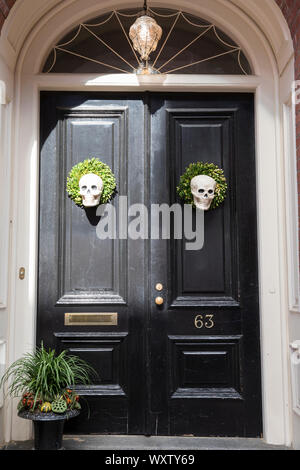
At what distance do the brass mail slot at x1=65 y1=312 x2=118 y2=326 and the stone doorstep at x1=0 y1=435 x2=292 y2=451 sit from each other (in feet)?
2.98

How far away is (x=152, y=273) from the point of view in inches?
172

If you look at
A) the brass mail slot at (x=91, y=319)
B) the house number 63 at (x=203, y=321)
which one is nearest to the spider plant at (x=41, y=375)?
the brass mail slot at (x=91, y=319)

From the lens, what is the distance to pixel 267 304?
423 cm

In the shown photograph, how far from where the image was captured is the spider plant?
3750 millimetres

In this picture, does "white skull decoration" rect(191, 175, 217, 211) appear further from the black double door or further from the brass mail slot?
the brass mail slot

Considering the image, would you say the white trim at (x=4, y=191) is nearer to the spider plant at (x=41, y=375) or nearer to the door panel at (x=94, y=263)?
the door panel at (x=94, y=263)

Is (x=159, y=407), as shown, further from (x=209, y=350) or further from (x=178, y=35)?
(x=178, y=35)

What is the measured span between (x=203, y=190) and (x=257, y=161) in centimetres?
54

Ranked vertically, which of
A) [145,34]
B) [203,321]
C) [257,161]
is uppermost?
[145,34]

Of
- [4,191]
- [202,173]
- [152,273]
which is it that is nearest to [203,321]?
[152,273]

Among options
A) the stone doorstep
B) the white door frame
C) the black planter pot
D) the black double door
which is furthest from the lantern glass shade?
the stone doorstep

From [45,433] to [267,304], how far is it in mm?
1984

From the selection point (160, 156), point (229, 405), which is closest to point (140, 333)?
point (229, 405)

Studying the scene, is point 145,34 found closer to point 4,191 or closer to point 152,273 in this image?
point 4,191
